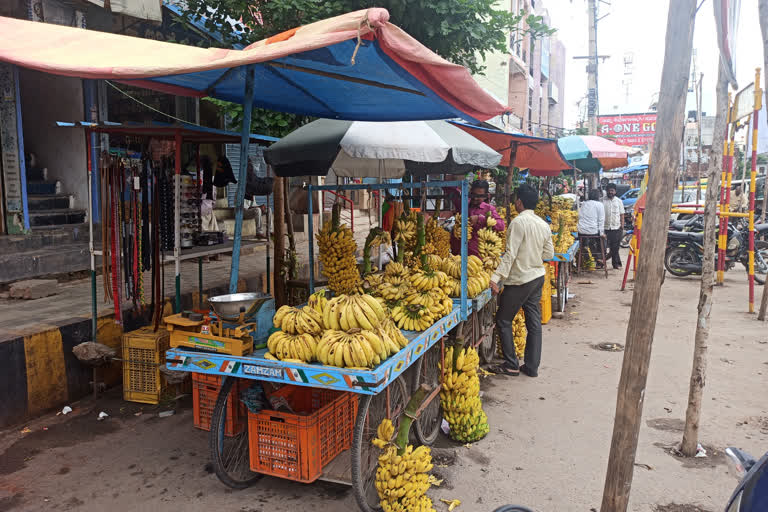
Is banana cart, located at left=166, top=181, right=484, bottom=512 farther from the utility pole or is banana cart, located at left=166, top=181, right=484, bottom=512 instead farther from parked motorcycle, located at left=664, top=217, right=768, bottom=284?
the utility pole

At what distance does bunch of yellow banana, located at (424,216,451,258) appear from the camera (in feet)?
17.5

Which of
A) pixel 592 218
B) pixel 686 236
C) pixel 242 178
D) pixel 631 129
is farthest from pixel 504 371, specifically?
pixel 631 129

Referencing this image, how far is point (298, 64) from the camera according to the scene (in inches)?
140

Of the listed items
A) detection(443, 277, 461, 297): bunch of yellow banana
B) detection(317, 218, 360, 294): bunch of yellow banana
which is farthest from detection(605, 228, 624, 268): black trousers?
detection(317, 218, 360, 294): bunch of yellow banana

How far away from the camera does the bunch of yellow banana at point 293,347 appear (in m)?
3.06

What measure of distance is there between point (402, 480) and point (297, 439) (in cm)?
65

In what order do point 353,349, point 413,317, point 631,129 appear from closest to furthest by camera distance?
1. point 353,349
2. point 413,317
3. point 631,129

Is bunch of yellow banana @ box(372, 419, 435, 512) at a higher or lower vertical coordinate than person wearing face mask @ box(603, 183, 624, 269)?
lower

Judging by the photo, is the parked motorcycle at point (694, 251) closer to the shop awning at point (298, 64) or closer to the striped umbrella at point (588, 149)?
the striped umbrella at point (588, 149)

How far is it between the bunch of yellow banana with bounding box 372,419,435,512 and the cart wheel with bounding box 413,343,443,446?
763 mm

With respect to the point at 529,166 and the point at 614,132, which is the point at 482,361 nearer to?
the point at 529,166

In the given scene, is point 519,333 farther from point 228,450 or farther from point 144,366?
point 144,366

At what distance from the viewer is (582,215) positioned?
464 inches

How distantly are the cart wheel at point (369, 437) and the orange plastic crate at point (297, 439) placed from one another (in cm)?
20
